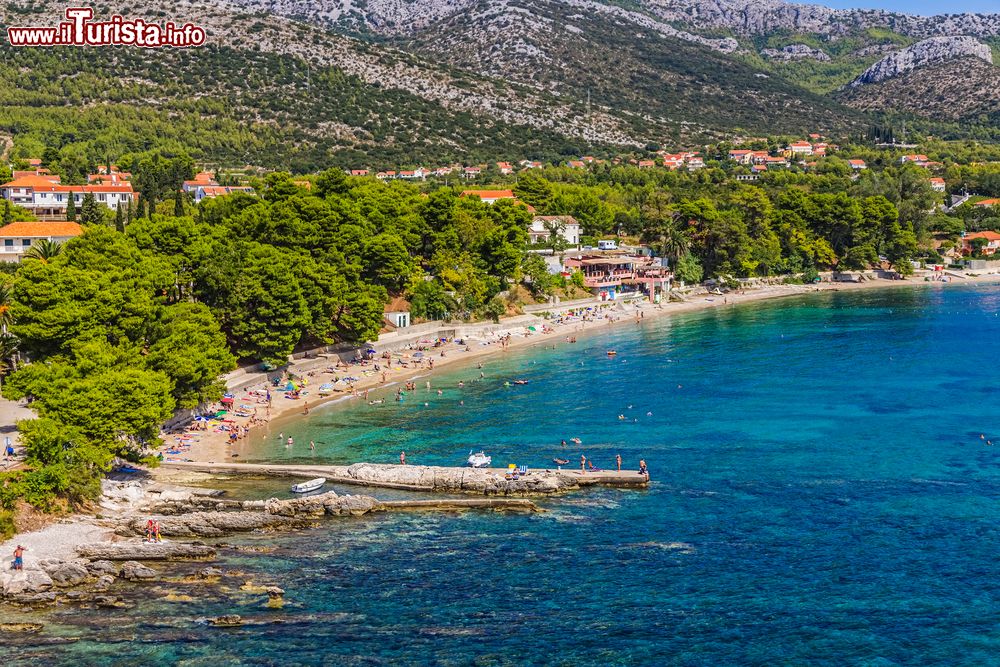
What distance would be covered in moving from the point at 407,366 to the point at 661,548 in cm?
3557

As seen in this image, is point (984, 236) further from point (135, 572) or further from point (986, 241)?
point (135, 572)

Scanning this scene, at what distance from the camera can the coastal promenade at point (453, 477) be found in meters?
42.9

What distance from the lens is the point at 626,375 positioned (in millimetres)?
66500

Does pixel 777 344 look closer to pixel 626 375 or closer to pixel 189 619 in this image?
pixel 626 375

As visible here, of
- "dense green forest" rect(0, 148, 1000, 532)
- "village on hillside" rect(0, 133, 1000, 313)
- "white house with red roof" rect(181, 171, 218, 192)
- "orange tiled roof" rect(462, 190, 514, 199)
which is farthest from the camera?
"orange tiled roof" rect(462, 190, 514, 199)

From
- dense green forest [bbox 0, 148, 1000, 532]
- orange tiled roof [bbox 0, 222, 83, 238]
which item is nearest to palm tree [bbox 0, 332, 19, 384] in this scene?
dense green forest [bbox 0, 148, 1000, 532]

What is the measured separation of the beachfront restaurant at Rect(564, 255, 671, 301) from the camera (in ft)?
324

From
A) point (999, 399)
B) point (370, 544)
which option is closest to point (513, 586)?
point (370, 544)

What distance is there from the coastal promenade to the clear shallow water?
3.79 ft

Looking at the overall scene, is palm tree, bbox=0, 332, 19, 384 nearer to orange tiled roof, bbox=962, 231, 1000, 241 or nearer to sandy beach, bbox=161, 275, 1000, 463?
sandy beach, bbox=161, 275, 1000, 463

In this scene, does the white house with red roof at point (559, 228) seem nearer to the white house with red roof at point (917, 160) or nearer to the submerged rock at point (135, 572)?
the submerged rock at point (135, 572)

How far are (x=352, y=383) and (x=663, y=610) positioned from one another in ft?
116

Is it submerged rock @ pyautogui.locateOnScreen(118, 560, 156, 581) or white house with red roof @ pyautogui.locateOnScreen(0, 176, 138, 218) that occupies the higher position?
white house with red roof @ pyautogui.locateOnScreen(0, 176, 138, 218)

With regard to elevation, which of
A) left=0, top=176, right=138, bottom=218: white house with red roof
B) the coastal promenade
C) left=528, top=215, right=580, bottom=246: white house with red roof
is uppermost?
left=0, top=176, right=138, bottom=218: white house with red roof
